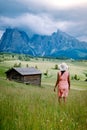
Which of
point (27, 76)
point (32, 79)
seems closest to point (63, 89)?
point (27, 76)

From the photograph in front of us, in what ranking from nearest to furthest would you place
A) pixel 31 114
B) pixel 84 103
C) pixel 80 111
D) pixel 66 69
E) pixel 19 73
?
pixel 31 114, pixel 80 111, pixel 84 103, pixel 66 69, pixel 19 73

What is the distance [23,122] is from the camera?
18.5ft

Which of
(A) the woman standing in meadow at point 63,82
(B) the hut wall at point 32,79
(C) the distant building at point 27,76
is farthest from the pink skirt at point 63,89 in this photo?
(B) the hut wall at point 32,79

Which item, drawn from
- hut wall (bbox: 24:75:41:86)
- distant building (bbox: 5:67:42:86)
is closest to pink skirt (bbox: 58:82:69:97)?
distant building (bbox: 5:67:42:86)

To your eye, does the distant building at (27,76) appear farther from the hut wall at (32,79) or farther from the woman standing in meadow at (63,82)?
the woman standing in meadow at (63,82)

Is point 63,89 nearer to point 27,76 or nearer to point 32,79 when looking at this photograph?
point 27,76

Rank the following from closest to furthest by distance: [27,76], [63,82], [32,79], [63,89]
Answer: [63,89] < [63,82] < [27,76] < [32,79]

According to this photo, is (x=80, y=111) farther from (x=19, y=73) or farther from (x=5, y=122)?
(x=19, y=73)

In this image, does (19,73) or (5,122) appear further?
(19,73)

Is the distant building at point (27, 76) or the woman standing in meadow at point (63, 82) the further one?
the distant building at point (27, 76)

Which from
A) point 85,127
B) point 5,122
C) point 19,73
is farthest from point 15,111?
point 19,73

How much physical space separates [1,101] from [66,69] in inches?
151

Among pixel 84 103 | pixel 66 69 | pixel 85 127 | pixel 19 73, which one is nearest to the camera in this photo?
Result: pixel 85 127

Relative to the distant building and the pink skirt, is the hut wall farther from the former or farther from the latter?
the pink skirt
